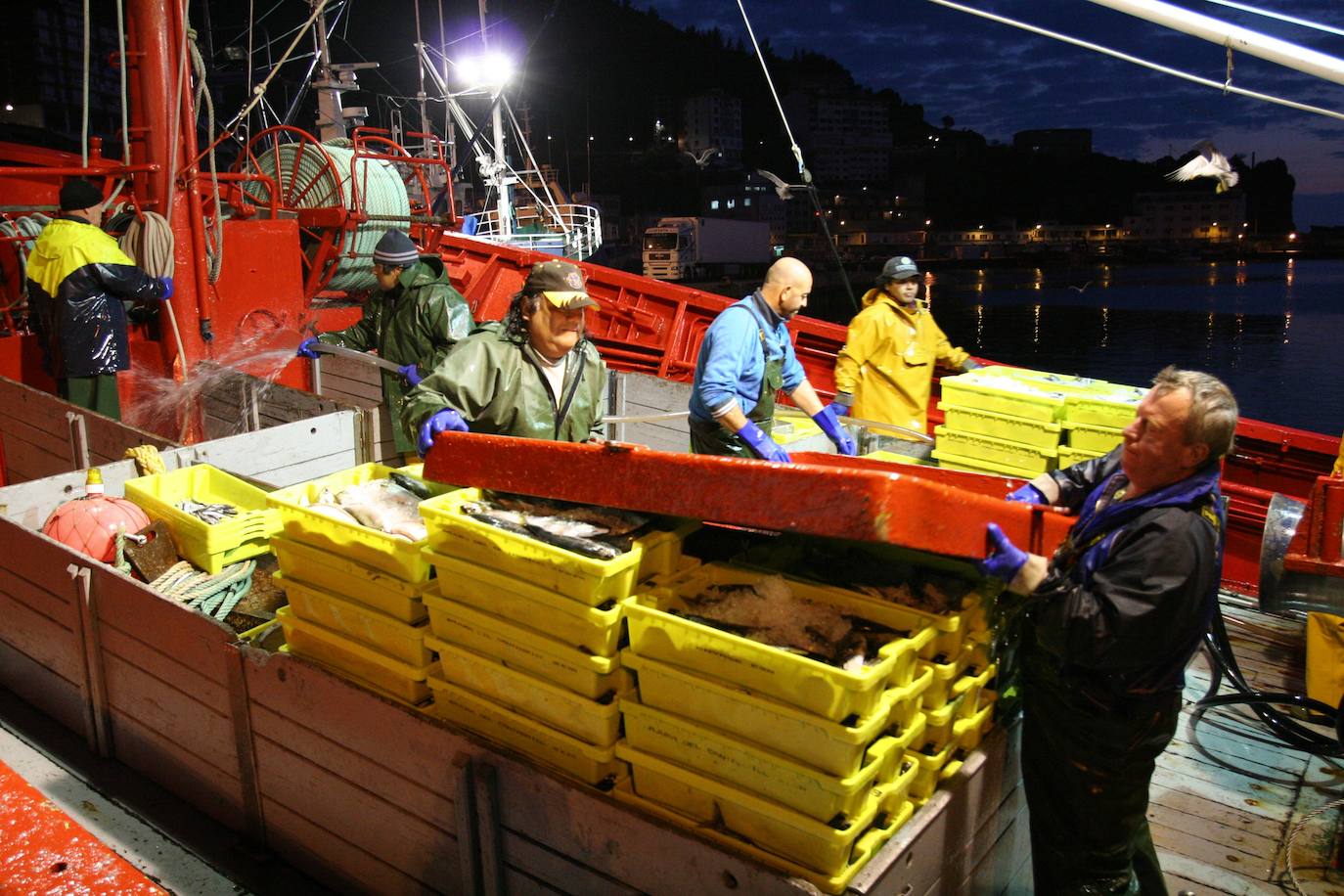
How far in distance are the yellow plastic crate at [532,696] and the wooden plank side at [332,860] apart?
22.9 inches

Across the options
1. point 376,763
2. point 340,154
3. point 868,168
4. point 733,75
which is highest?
point 733,75

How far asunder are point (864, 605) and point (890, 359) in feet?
15.0

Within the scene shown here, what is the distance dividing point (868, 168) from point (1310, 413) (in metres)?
107

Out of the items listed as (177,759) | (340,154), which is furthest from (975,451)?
(340,154)

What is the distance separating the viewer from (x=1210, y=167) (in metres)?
4.09

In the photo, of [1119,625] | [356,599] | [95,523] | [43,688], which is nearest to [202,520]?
[95,523]

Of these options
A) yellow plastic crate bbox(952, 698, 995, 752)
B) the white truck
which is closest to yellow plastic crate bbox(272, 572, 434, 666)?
yellow plastic crate bbox(952, 698, 995, 752)

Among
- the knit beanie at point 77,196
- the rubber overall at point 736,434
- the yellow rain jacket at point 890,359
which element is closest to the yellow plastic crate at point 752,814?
the rubber overall at point 736,434

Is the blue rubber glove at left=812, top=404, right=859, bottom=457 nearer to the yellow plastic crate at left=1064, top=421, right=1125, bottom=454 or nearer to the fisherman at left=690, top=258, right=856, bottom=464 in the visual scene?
the fisherman at left=690, top=258, right=856, bottom=464

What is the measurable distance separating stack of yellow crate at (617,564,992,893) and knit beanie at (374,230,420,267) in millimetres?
4499

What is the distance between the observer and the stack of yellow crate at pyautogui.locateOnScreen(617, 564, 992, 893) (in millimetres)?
1984

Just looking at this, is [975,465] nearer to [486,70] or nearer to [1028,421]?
[1028,421]

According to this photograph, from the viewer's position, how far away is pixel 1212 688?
14.3 ft

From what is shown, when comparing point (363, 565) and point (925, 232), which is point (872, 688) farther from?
point (925, 232)
